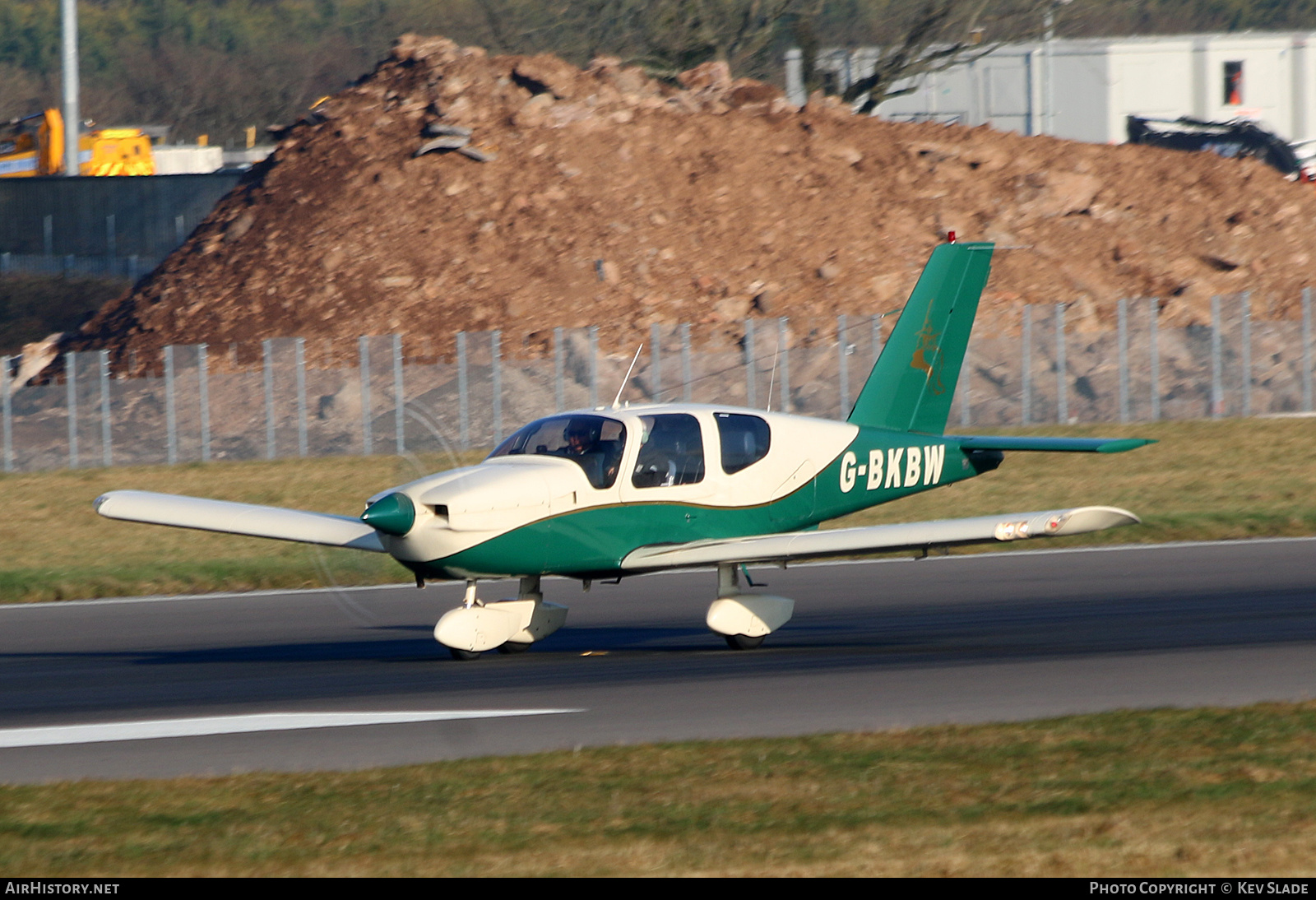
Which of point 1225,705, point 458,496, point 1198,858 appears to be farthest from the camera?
point 458,496

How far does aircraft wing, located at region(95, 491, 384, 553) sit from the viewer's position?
1488cm

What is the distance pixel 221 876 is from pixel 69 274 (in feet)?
159

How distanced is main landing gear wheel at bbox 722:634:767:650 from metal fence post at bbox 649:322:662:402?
56.0 feet

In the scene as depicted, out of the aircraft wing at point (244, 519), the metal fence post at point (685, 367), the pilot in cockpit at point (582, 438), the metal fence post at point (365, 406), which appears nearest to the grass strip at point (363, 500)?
the metal fence post at point (365, 406)

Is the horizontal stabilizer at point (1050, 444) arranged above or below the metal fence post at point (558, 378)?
below

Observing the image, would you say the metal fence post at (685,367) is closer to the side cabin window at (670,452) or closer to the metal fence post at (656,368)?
the metal fence post at (656,368)

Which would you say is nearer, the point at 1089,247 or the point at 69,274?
the point at 1089,247

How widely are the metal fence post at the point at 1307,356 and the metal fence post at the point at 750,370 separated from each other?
37.5 ft

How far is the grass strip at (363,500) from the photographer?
21406mm

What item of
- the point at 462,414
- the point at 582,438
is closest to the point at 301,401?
the point at 462,414

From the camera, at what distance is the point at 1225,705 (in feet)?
37.3

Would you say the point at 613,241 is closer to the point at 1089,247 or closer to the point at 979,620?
the point at 1089,247

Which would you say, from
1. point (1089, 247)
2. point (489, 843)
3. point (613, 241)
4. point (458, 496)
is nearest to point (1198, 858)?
point (489, 843)

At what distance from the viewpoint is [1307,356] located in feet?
112
